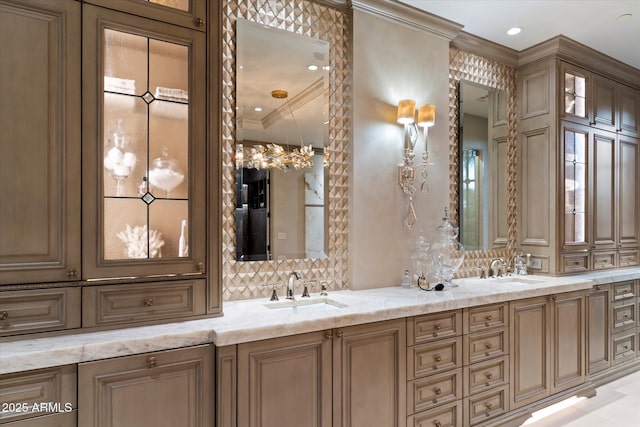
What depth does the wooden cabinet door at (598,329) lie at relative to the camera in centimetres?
331

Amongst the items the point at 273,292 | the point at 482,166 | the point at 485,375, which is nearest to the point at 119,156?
the point at 273,292

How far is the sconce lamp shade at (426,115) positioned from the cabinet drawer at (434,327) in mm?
1379

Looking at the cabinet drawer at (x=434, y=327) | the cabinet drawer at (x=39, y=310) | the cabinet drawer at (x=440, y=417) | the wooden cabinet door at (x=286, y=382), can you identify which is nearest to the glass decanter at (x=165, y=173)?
the cabinet drawer at (x=39, y=310)

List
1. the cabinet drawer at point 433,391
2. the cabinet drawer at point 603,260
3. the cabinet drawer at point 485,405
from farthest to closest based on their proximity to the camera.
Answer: the cabinet drawer at point 603,260 → the cabinet drawer at point 485,405 → the cabinet drawer at point 433,391

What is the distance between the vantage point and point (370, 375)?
2.09 metres

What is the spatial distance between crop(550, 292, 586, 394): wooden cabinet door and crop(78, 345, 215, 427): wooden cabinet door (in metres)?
2.69

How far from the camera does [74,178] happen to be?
1591 millimetres

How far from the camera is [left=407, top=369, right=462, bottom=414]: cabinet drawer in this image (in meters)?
2.23

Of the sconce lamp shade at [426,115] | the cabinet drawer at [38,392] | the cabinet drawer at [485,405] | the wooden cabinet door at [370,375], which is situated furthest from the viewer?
the sconce lamp shade at [426,115]

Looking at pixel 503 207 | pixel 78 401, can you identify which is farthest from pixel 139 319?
pixel 503 207

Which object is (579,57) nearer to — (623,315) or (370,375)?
(623,315)

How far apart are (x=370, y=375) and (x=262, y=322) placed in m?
0.73

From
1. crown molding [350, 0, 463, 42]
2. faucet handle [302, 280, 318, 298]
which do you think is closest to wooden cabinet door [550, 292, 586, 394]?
faucet handle [302, 280, 318, 298]

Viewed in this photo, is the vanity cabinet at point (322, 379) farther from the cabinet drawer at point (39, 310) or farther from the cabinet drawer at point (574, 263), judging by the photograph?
the cabinet drawer at point (574, 263)
